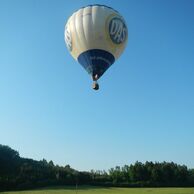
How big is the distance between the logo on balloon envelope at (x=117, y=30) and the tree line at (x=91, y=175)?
54980 mm

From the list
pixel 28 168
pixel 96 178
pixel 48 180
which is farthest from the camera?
pixel 28 168

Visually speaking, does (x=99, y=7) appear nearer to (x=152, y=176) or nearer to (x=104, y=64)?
(x=104, y=64)

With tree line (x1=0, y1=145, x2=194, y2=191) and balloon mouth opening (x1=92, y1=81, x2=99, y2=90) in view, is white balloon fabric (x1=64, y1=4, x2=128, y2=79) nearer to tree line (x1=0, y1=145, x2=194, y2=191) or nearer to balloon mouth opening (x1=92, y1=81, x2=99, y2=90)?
balloon mouth opening (x1=92, y1=81, x2=99, y2=90)

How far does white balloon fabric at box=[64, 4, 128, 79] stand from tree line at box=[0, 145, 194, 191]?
5433cm

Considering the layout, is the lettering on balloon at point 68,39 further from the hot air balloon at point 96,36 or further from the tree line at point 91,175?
→ the tree line at point 91,175

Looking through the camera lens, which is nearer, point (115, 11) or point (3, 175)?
point (115, 11)

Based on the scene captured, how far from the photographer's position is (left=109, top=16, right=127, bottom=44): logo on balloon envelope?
85.2ft

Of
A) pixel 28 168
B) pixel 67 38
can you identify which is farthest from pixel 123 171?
pixel 67 38

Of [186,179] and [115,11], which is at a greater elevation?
[186,179]

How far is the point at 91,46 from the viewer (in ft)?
84.0

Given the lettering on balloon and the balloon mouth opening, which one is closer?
the balloon mouth opening

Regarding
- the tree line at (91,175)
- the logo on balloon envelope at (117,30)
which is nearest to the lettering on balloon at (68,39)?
the logo on balloon envelope at (117,30)

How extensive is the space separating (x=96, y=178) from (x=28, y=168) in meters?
18.8

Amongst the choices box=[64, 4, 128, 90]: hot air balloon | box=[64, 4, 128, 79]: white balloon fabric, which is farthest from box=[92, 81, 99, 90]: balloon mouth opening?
box=[64, 4, 128, 79]: white balloon fabric
